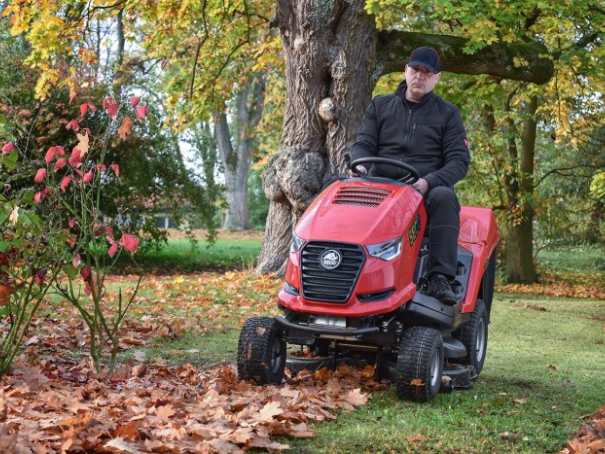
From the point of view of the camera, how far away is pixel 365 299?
17.6 feet

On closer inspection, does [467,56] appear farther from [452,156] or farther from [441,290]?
[441,290]

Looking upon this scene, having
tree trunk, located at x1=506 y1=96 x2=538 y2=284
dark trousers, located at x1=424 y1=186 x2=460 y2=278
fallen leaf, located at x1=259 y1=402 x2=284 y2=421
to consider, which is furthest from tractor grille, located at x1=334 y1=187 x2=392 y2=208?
tree trunk, located at x1=506 y1=96 x2=538 y2=284

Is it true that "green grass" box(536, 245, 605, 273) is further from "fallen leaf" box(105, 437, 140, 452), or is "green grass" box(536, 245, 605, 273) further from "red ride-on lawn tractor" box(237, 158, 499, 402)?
"fallen leaf" box(105, 437, 140, 452)

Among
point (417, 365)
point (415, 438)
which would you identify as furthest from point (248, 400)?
point (417, 365)

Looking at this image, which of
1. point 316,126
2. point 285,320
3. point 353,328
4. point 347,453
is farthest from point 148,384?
point 316,126

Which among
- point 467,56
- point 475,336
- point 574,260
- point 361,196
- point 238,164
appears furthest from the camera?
point 238,164

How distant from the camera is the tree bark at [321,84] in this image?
1212cm

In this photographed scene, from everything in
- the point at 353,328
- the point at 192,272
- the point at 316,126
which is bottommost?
the point at 192,272

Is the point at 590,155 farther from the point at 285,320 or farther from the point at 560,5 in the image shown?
the point at 285,320

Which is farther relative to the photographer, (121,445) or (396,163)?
(396,163)

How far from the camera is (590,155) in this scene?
21.6m

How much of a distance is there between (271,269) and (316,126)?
2316mm

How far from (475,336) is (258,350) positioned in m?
1.79

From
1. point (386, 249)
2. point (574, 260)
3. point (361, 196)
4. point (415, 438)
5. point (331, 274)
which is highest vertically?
point (361, 196)
